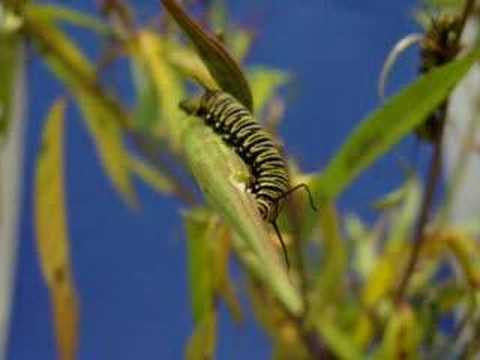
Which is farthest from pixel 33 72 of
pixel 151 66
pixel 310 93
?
pixel 151 66

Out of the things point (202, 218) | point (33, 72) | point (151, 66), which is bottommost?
point (202, 218)

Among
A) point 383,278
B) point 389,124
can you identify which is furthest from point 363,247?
point 389,124

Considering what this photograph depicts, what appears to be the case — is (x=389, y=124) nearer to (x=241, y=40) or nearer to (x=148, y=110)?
(x=148, y=110)

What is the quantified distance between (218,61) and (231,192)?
6 cm

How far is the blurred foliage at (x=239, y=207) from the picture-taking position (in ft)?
0.92

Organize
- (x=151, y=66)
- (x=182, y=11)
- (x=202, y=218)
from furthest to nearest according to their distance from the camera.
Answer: (x=151, y=66) < (x=202, y=218) < (x=182, y=11)

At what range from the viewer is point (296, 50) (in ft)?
4.00

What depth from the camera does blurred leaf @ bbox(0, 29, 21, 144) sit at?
26.3 inches

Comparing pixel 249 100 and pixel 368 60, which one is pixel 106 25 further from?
pixel 249 100

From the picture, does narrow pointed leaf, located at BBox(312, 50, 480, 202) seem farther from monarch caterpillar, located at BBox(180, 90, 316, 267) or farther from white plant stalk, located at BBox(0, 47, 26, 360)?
white plant stalk, located at BBox(0, 47, 26, 360)

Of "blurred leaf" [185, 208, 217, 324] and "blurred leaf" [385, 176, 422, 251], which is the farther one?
"blurred leaf" [385, 176, 422, 251]

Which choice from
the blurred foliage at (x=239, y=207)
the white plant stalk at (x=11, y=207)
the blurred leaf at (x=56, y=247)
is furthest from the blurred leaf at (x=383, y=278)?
the white plant stalk at (x=11, y=207)

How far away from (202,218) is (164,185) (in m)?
0.39

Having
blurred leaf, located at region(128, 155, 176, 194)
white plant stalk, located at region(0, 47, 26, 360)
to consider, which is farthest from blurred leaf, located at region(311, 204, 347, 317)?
white plant stalk, located at region(0, 47, 26, 360)
